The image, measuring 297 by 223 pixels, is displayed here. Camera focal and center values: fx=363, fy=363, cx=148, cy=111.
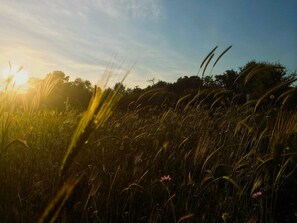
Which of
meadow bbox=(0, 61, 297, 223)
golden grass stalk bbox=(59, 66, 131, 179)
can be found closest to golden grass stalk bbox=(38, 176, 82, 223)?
meadow bbox=(0, 61, 297, 223)

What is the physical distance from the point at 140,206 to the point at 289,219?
1.23 meters

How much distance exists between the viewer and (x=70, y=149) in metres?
0.93

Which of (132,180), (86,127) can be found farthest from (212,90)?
(86,127)

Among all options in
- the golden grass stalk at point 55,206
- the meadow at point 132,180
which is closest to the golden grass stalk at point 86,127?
the meadow at point 132,180

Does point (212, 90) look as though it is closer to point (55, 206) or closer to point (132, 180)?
point (132, 180)

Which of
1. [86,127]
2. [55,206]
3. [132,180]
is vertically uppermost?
[86,127]

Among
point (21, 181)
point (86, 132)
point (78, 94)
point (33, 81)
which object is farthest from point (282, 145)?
point (78, 94)

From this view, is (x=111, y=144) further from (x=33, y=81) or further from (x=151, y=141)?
(x=33, y=81)

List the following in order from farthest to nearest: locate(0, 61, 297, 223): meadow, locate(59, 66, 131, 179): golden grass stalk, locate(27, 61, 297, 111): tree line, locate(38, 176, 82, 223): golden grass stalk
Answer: locate(27, 61, 297, 111): tree line < locate(0, 61, 297, 223): meadow < locate(59, 66, 131, 179): golden grass stalk < locate(38, 176, 82, 223): golden grass stalk

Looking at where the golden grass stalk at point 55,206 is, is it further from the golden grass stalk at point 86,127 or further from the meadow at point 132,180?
the golden grass stalk at point 86,127

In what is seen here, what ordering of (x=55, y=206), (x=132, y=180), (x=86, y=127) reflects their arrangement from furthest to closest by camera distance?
(x=132, y=180) < (x=86, y=127) < (x=55, y=206)

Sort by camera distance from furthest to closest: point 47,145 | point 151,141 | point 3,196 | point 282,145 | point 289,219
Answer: point 151,141 < point 47,145 < point 289,219 < point 3,196 < point 282,145

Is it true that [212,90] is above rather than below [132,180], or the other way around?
above

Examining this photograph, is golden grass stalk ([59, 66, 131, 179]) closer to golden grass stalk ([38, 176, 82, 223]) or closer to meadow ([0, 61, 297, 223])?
meadow ([0, 61, 297, 223])
